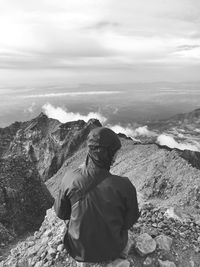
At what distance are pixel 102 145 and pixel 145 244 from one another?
3.97 meters

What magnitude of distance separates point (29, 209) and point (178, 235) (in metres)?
25.8

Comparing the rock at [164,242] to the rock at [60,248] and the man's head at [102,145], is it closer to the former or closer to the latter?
the rock at [60,248]

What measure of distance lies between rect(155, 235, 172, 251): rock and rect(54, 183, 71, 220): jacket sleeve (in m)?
3.29

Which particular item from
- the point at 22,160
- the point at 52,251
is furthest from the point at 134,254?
the point at 22,160

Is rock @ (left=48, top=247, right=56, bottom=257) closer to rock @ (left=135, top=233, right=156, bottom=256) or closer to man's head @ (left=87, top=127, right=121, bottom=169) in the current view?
rock @ (left=135, top=233, right=156, bottom=256)

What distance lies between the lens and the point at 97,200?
231 inches

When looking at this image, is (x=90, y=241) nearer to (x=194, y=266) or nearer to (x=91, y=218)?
(x=91, y=218)

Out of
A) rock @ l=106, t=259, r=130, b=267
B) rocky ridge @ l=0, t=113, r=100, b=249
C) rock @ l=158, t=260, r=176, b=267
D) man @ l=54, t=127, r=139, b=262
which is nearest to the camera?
man @ l=54, t=127, r=139, b=262

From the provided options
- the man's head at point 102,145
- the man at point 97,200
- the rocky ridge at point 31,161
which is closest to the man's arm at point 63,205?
the man at point 97,200

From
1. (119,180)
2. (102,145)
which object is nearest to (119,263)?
(119,180)

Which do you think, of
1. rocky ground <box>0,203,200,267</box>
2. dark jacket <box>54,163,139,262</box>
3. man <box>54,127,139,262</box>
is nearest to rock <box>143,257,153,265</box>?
rocky ground <box>0,203,200,267</box>

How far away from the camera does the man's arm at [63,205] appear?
613 centimetres

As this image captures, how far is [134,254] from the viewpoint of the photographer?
7.69 m

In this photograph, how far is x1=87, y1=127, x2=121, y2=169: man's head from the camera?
18.5 ft
